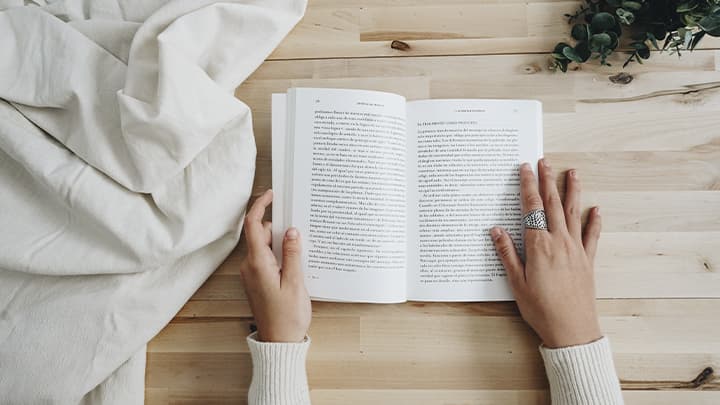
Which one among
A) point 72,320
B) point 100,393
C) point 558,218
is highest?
point 558,218

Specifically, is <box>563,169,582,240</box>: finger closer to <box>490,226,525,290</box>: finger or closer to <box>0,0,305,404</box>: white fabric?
<box>490,226,525,290</box>: finger

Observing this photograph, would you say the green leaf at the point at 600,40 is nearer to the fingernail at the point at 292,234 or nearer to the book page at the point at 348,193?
the book page at the point at 348,193

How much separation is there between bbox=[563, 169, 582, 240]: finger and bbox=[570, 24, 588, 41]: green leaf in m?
0.22

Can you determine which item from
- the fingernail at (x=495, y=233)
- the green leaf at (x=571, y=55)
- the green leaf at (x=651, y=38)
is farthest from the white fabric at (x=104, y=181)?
the green leaf at (x=651, y=38)

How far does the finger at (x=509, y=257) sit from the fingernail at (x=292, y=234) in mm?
305

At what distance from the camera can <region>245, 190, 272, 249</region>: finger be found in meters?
0.75

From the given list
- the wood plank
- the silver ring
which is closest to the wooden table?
the wood plank

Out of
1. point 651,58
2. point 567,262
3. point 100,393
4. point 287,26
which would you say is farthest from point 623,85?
point 100,393

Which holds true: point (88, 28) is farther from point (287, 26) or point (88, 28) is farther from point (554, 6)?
point (554, 6)

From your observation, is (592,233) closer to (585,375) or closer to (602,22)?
(585,375)

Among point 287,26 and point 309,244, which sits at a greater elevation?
point 287,26

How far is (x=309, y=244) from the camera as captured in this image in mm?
779

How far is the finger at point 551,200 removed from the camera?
0.77 m

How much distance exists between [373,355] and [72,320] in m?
0.44
